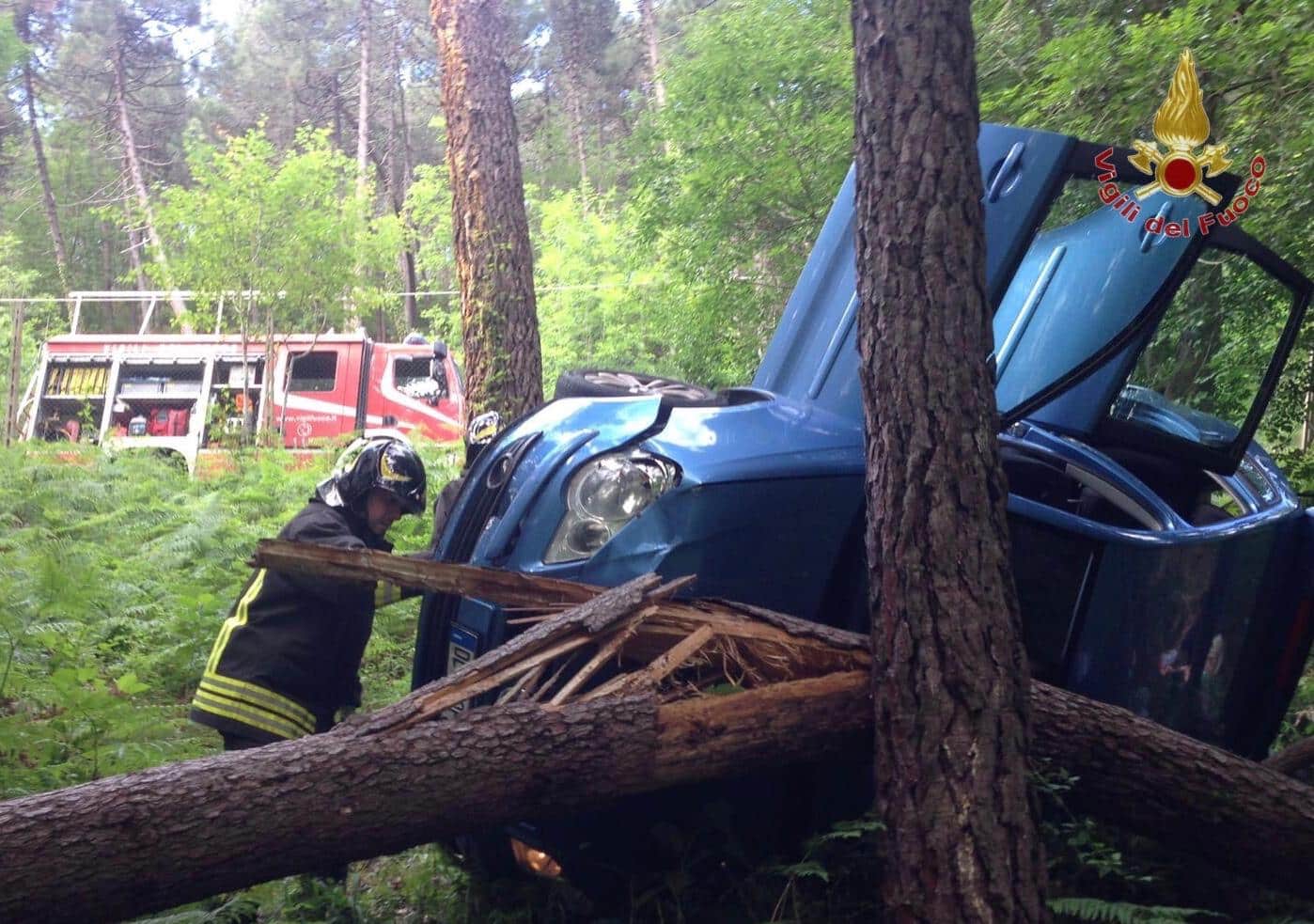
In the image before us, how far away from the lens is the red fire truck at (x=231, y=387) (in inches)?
711

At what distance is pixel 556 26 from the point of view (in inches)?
1372

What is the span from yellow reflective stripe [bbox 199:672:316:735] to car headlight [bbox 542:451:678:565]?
1341 millimetres

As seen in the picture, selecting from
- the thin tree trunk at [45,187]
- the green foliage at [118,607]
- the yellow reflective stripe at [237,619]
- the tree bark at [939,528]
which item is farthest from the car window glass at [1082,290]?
the thin tree trunk at [45,187]

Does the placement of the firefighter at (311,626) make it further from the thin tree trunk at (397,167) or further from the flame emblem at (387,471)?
the thin tree trunk at (397,167)

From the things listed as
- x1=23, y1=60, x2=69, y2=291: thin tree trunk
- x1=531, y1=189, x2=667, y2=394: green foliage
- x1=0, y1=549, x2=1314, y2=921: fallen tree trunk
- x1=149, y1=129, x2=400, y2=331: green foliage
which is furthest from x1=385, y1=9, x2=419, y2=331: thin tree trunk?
x1=0, y1=549, x2=1314, y2=921: fallen tree trunk

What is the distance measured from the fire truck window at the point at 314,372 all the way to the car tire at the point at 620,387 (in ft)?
46.5

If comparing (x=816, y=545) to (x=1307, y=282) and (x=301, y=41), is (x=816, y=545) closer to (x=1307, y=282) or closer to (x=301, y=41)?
(x=1307, y=282)

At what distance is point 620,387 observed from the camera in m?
4.86

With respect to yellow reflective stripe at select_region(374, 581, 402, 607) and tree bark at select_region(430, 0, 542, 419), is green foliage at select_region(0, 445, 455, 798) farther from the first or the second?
tree bark at select_region(430, 0, 542, 419)

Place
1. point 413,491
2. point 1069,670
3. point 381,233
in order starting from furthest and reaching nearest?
point 381,233
point 413,491
point 1069,670

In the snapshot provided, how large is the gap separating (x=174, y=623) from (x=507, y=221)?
3.46 meters

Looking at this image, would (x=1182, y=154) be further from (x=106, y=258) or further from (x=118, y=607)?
(x=106, y=258)

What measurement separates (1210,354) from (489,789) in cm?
547

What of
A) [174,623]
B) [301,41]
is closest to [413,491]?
[174,623]
